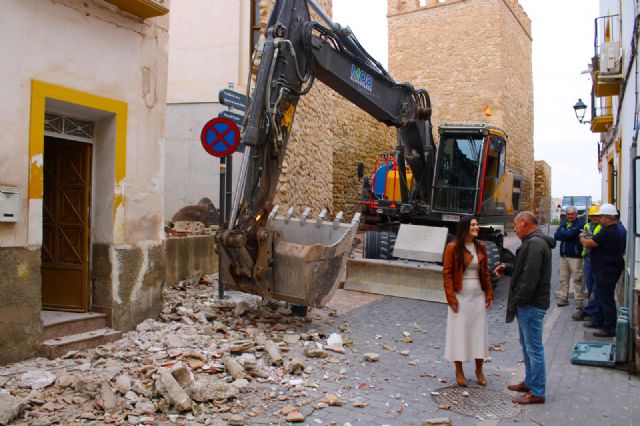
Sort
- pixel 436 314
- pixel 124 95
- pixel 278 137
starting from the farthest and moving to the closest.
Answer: pixel 436 314 < pixel 278 137 < pixel 124 95

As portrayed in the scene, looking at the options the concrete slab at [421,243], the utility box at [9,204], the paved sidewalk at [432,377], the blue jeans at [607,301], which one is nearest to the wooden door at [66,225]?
the utility box at [9,204]

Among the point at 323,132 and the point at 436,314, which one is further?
the point at 323,132

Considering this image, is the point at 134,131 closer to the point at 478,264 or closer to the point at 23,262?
the point at 23,262

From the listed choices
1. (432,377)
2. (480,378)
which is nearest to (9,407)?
(432,377)

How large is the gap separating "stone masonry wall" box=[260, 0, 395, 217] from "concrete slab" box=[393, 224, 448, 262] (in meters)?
3.26

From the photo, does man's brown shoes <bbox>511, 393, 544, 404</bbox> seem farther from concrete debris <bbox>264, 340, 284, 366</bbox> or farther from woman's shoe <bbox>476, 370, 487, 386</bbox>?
concrete debris <bbox>264, 340, 284, 366</bbox>

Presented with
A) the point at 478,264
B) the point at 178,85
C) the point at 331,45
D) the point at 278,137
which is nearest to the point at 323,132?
the point at 178,85

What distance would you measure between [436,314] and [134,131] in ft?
16.4

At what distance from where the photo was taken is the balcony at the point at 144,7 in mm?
5855

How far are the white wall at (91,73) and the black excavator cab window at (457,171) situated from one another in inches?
208

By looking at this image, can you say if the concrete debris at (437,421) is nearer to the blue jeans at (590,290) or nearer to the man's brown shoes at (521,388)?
the man's brown shoes at (521,388)

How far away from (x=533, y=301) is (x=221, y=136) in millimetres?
4491

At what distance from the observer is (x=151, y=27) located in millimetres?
6469

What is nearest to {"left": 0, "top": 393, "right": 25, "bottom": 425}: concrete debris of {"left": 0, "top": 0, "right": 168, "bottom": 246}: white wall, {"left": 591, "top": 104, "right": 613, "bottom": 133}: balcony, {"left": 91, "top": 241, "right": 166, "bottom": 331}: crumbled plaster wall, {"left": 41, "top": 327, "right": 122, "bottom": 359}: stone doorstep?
{"left": 41, "top": 327, "right": 122, "bottom": 359}: stone doorstep
